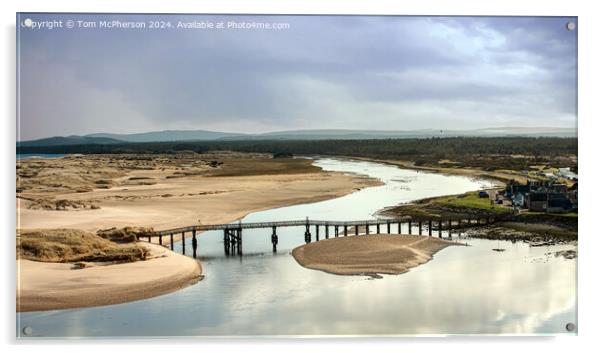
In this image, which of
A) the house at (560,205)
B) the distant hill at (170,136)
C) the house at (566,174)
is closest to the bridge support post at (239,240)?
the distant hill at (170,136)

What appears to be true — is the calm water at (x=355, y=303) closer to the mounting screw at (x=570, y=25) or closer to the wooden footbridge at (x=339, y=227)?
the wooden footbridge at (x=339, y=227)

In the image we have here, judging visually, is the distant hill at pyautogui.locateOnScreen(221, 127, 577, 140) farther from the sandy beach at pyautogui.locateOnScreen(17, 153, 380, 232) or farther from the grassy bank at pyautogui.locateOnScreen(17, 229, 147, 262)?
the grassy bank at pyautogui.locateOnScreen(17, 229, 147, 262)

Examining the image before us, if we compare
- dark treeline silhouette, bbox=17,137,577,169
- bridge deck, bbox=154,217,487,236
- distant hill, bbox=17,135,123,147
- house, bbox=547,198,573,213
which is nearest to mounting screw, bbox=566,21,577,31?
dark treeline silhouette, bbox=17,137,577,169

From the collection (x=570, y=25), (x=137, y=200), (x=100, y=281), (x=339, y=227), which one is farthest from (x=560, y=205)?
(x=100, y=281)

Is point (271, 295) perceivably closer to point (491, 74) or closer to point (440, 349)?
point (440, 349)

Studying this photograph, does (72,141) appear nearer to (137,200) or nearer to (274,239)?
(137,200)

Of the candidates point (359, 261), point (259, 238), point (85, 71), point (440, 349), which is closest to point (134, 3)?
point (85, 71)
